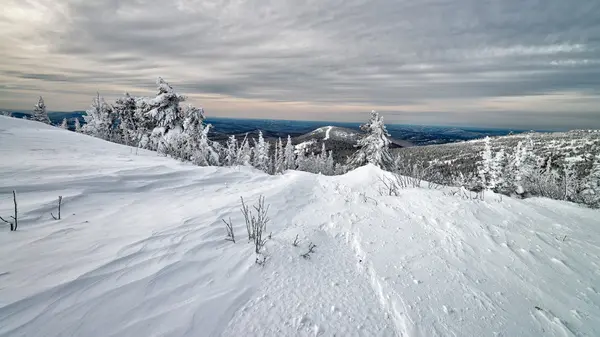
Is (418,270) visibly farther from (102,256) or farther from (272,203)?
(102,256)

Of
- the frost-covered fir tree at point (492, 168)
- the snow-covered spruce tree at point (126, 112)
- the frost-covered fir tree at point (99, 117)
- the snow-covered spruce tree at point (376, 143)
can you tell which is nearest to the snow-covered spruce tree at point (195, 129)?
the snow-covered spruce tree at point (126, 112)

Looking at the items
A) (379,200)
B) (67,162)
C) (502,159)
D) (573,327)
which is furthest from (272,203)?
(502,159)

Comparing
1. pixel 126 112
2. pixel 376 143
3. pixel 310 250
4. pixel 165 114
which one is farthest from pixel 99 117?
pixel 310 250

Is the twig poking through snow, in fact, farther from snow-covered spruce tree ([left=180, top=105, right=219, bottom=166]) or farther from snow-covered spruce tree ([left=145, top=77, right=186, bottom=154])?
snow-covered spruce tree ([left=145, top=77, right=186, bottom=154])

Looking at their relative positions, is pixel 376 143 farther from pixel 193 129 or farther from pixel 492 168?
pixel 193 129

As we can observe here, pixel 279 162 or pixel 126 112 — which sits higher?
pixel 126 112

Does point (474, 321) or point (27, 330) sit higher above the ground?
point (27, 330)
